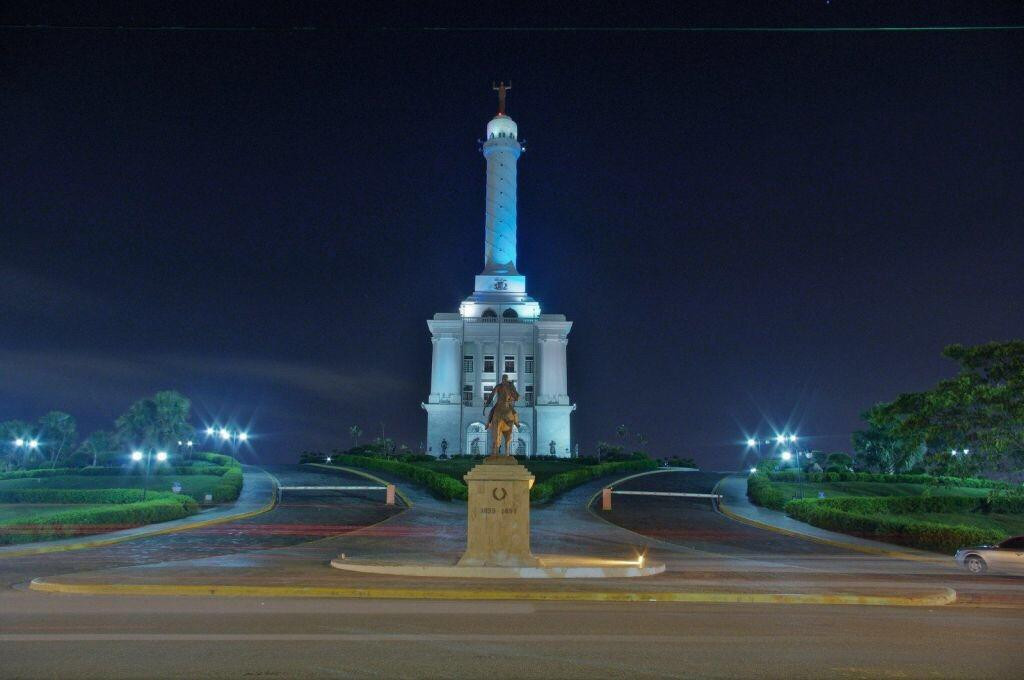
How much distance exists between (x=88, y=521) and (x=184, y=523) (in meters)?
3.41

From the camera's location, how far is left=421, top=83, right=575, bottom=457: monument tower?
262 feet

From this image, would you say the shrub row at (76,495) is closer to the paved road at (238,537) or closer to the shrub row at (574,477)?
the paved road at (238,537)

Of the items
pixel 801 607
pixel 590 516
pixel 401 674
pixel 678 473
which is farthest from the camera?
pixel 678 473

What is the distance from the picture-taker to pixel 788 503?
38250 millimetres

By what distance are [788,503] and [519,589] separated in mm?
26276

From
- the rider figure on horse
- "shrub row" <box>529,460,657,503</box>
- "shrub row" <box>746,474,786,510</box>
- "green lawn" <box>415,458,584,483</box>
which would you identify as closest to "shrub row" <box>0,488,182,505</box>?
"shrub row" <box>529,460,657,503</box>

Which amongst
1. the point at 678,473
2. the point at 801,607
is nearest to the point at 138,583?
the point at 801,607

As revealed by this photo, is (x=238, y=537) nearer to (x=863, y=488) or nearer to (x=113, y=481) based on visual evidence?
(x=113, y=481)

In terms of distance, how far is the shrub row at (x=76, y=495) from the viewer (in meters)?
38.3

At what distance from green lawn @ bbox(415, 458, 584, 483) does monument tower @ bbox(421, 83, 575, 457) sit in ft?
56.7

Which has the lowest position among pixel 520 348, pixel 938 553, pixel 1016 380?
pixel 938 553

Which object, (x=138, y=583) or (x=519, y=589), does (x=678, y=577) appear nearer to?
(x=519, y=589)

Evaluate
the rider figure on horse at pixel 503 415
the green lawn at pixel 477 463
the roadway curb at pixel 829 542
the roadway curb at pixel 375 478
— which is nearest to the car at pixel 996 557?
the roadway curb at pixel 829 542

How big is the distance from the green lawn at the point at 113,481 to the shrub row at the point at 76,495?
4834 millimetres
